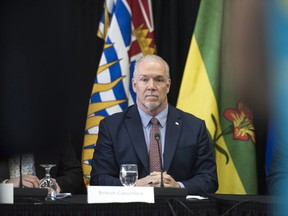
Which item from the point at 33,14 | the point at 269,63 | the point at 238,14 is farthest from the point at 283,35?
the point at 33,14

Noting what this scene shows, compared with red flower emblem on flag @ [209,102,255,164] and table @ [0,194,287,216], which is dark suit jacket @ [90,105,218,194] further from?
table @ [0,194,287,216]

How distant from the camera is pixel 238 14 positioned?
0.82 m

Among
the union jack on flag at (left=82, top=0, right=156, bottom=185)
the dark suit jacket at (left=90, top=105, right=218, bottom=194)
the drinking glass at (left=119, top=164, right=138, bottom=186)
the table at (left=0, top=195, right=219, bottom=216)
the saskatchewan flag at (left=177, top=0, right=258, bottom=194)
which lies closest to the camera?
the table at (left=0, top=195, right=219, bottom=216)

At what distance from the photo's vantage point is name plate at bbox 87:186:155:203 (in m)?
2.35

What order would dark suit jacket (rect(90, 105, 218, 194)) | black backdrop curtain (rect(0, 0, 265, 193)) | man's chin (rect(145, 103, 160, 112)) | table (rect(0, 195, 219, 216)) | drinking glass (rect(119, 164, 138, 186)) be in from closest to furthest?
black backdrop curtain (rect(0, 0, 265, 193)), table (rect(0, 195, 219, 216)), drinking glass (rect(119, 164, 138, 186)), dark suit jacket (rect(90, 105, 218, 194)), man's chin (rect(145, 103, 160, 112))

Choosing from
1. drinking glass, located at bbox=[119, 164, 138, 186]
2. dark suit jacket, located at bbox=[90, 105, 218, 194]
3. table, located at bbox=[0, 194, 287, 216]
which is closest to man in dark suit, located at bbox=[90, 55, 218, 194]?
dark suit jacket, located at bbox=[90, 105, 218, 194]

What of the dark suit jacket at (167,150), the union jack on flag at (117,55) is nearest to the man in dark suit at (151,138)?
the dark suit jacket at (167,150)

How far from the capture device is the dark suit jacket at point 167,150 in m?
3.48

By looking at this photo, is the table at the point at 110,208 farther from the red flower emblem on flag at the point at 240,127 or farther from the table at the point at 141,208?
the red flower emblem on flag at the point at 240,127

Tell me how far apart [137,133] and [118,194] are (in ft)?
4.15

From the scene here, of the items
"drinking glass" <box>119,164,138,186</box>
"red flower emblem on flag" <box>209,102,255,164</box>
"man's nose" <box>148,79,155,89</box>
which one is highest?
"man's nose" <box>148,79,155,89</box>

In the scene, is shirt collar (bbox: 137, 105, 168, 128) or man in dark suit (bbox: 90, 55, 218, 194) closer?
man in dark suit (bbox: 90, 55, 218, 194)

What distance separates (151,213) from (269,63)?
1.78 m

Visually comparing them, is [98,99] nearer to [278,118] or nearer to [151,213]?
[151,213]
